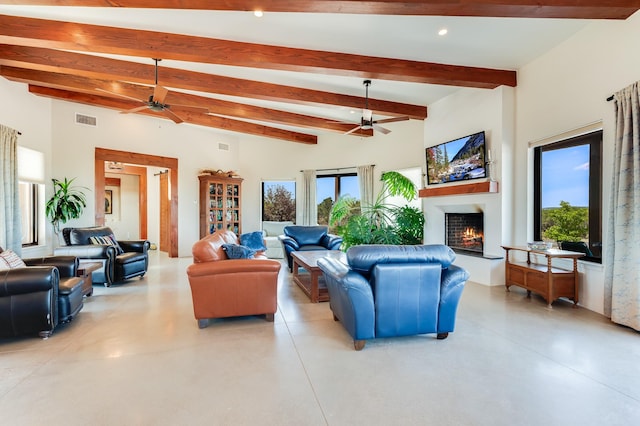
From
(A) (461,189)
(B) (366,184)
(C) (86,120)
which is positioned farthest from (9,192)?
(A) (461,189)

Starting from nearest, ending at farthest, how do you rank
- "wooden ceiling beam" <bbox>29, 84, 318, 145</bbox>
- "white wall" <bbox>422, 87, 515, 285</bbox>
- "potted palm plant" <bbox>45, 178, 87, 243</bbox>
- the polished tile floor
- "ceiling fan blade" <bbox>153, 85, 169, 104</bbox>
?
the polished tile floor → "ceiling fan blade" <bbox>153, 85, 169, 104</bbox> → "white wall" <bbox>422, 87, 515, 285</bbox> → "potted palm plant" <bbox>45, 178, 87, 243</bbox> → "wooden ceiling beam" <bbox>29, 84, 318, 145</bbox>

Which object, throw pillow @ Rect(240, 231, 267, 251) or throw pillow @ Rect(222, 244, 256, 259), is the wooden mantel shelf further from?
throw pillow @ Rect(222, 244, 256, 259)

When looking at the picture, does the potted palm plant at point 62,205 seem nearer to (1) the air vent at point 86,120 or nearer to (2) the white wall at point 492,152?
(1) the air vent at point 86,120

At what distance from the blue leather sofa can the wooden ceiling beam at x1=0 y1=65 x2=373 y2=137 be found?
4.62m

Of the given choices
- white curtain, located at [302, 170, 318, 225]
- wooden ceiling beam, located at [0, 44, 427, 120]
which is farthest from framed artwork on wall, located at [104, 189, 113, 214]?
white curtain, located at [302, 170, 318, 225]

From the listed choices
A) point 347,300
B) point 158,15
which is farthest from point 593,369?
point 158,15

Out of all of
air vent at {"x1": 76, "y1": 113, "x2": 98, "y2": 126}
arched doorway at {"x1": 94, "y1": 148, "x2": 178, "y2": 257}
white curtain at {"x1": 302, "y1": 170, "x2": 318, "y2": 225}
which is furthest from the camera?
white curtain at {"x1": 302, "y1": 170, "x2": 318, "y2": 225}

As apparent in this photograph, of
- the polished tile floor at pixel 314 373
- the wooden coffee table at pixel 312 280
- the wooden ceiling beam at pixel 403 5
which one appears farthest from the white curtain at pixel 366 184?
the wooden ceiling beam at pixel 403 5

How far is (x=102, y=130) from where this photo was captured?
6680 mm

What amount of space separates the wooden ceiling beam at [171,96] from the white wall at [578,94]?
3663 mm

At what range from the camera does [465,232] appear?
570cm

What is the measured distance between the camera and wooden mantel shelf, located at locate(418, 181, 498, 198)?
4.71 metres

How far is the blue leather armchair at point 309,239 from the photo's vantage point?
19.9ft

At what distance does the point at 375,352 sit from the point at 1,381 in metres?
2.69
